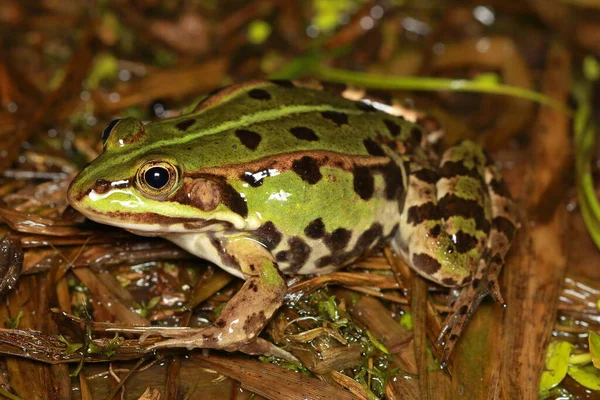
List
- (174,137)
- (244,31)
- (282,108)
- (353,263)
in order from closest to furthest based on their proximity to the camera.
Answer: (174,137)
(282,108)
(353,263)
(244,31)

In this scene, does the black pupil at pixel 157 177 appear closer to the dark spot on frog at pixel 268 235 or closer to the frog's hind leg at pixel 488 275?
Result: the dark spot on frog at pixel 268 235

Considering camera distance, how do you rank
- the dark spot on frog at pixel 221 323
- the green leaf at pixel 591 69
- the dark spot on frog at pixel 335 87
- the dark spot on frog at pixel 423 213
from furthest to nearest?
the green leaf at pixel 591 69 → the dark spot on frog at pixel 335 87 → the dark spot on frog at pixel 423 213 → the dark spot on frog at pixel 221 323

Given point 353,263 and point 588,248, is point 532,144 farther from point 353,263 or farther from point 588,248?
point 353,263

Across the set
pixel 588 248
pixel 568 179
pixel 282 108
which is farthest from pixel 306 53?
pixel 588 248

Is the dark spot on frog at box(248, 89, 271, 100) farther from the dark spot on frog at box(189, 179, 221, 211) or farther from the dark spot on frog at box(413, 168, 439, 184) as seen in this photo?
the dark spot on frog at box(413, 168, 439, 184)

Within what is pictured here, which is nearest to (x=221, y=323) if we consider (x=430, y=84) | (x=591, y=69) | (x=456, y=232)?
(x=456, y=232)

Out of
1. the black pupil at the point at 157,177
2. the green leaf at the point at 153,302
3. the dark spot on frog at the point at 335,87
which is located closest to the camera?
the black pupil at the point at 157,177

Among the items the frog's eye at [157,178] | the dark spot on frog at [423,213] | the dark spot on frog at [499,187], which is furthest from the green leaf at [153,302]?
the dark spot on frog at [499,187]

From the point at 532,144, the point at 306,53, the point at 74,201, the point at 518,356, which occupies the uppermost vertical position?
the point at 74,201
